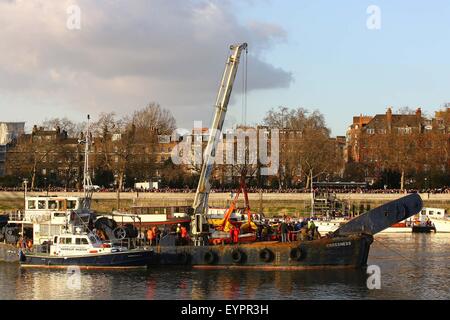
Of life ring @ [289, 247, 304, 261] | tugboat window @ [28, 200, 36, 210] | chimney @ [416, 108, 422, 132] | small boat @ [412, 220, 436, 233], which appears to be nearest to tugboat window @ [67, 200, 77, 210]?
tugboat window @ [28, 200, 36, 210]

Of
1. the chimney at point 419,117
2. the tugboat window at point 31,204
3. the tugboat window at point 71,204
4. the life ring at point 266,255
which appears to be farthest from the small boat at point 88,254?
the chimney at point 419,117

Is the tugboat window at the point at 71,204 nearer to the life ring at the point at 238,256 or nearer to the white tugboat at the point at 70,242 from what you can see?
the white tugboat at the point at 70,242

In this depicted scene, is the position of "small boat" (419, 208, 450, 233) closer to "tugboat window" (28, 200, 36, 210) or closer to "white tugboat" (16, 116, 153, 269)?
"white tugboat" (16, 116, 153, 269)

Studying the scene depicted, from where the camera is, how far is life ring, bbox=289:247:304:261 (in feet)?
181

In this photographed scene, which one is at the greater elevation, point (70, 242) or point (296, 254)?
point (70, 242)

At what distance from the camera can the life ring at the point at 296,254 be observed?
5506 cm

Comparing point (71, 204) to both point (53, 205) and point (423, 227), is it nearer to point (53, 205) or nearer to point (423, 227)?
point (53, 205)

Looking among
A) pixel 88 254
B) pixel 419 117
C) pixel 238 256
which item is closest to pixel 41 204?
pixel 88 254

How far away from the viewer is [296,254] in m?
55.1

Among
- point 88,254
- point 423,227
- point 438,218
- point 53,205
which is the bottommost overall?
point 88,254

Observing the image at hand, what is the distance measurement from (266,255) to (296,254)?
2.01 m

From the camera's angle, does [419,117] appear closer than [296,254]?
No
